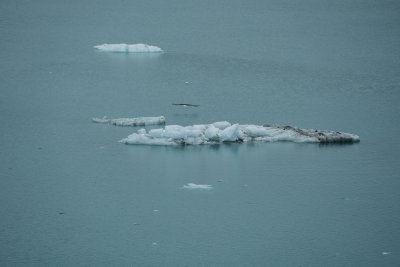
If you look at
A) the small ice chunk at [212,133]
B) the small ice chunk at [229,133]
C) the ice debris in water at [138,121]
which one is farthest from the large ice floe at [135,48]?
the small ice chunk at [229,133]

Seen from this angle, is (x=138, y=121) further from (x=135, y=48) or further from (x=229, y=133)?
(x=135, y=48)

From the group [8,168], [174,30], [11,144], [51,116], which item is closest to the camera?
[8,168]

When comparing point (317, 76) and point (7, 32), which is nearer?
point (317, 76)

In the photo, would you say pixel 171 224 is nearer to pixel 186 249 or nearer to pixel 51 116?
pixel 186 249

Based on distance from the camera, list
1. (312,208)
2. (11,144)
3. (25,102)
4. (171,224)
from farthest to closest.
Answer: (25,102), (11,144), (312,208), (171,224)

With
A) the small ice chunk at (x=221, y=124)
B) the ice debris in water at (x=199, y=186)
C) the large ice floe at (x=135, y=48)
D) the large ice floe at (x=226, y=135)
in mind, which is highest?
the large ice floe at (x=135, y=48)

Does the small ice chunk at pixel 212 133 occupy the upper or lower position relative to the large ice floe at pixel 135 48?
lower

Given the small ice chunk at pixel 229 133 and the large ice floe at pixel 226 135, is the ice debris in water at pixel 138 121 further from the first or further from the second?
the small ice chunk at pixel 229 133

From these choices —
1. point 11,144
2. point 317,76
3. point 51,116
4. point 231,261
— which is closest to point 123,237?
point 231,261

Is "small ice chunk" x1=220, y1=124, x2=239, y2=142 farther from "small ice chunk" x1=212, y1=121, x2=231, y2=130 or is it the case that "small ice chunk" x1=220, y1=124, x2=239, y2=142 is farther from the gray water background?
"small ice chunk" x1=212, y1=121, x2=231, y2=130
